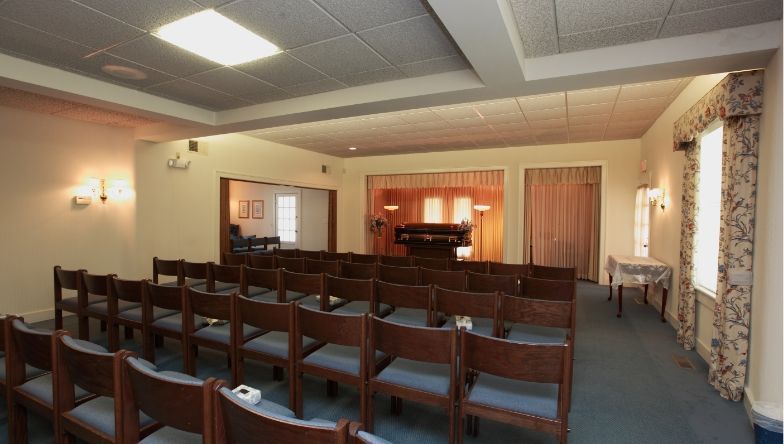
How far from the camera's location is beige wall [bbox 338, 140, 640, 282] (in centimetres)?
673

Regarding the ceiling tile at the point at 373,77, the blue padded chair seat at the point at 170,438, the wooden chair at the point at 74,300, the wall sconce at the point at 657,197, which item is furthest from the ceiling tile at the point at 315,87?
the wall sconce at the point at 657,197

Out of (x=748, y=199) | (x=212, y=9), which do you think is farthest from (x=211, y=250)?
(x=748, y=199)

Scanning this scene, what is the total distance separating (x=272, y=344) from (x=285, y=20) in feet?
7.20

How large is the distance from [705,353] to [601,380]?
4.20 feet

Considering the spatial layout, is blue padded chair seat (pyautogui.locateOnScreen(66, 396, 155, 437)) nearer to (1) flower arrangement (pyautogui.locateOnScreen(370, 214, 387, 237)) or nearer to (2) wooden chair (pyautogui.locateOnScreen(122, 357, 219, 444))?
(2) wooden chair (pyautogui.locateOnScreen(122, 357, 219, 444))

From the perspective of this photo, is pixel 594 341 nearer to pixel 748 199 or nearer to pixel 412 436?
pixel 748 199

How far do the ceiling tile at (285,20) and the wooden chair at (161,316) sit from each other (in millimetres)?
1931

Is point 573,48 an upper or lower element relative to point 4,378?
upper

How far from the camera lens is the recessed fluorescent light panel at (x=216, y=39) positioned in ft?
8.04

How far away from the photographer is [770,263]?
236 cm

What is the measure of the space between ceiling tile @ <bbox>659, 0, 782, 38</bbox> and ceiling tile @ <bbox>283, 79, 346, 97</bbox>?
8.84 ft

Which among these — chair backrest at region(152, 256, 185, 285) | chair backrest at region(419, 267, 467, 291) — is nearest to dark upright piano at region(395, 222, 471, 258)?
chair backrest at region(419, 267, 467, 291)

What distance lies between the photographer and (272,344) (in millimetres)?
2500

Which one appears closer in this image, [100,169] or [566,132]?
[100,169]
